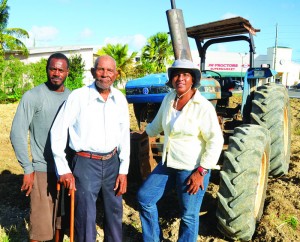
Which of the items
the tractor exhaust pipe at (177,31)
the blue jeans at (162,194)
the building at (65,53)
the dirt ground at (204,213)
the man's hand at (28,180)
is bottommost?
the dirt ground at (204,213)

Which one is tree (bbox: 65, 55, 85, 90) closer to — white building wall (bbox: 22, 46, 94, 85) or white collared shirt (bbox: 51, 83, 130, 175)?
white building wall (bbox: 22, 46, 94, 85)

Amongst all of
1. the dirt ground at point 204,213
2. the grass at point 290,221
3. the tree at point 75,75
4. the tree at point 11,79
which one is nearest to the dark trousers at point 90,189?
the dirt ground at point 204,213

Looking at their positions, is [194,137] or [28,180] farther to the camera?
[28,180]

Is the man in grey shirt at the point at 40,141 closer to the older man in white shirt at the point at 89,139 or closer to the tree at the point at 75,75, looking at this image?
the older man in white shirt at the point at 89,139

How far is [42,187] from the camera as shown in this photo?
3.12 metres

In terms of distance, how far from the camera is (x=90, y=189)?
289cm

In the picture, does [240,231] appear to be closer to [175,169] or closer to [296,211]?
[175,169]

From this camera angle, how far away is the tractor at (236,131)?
317 centimetres

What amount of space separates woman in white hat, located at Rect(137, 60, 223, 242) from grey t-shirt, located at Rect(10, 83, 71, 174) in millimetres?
874

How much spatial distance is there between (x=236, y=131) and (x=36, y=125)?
6.00ft

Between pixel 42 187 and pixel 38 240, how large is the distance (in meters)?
0.46

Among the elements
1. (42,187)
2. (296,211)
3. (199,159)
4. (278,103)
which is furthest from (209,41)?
(42,187)

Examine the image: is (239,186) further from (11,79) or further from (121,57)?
(121,57)

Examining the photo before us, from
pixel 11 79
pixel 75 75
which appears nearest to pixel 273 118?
pixel 11 79
